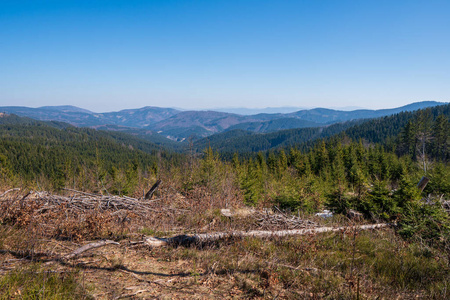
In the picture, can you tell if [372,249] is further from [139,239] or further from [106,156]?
[106,156]

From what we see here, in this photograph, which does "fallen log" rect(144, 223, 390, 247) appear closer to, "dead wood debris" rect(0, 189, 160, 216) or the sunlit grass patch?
the sunlit grass patch

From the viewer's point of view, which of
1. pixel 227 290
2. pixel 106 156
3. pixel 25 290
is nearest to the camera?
pixel 25 290

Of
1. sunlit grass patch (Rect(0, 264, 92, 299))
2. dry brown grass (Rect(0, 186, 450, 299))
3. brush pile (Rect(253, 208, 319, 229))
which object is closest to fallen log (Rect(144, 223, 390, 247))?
dry brown grass (Rect(0, 186, 450, 299))

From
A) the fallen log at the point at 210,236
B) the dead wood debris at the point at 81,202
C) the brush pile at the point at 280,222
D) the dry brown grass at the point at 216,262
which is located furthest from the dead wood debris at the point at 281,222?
the dead wood debris at the point at 81,202

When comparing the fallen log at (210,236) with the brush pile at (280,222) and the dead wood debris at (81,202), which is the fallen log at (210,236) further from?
the dead wood debris at (81,202)

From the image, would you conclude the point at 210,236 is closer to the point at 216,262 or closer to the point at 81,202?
the point at 216,262

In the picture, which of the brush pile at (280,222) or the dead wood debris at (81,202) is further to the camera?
the brush pile at (280,222)

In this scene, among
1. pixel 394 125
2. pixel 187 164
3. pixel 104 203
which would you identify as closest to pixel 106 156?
pixel 187 164

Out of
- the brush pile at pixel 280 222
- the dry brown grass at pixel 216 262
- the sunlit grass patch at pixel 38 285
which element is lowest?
the brush pile at pixel 280 222

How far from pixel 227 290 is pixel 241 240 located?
1.72m

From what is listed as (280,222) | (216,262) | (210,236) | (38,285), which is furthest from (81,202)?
(280,222)

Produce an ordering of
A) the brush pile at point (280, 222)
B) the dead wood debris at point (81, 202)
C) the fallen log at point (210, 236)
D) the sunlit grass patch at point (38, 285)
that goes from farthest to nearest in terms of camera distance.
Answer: the brush pile at point (280, 222), the dead wood debris at point (81, 202), the fallen log at point (210, 236), the sunlit grass patch at point (38, 285)

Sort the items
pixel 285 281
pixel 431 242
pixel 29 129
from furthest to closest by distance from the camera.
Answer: pixel 29 129 < pixel 431 242 < pixel 285 281

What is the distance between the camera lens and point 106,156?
404 feet
